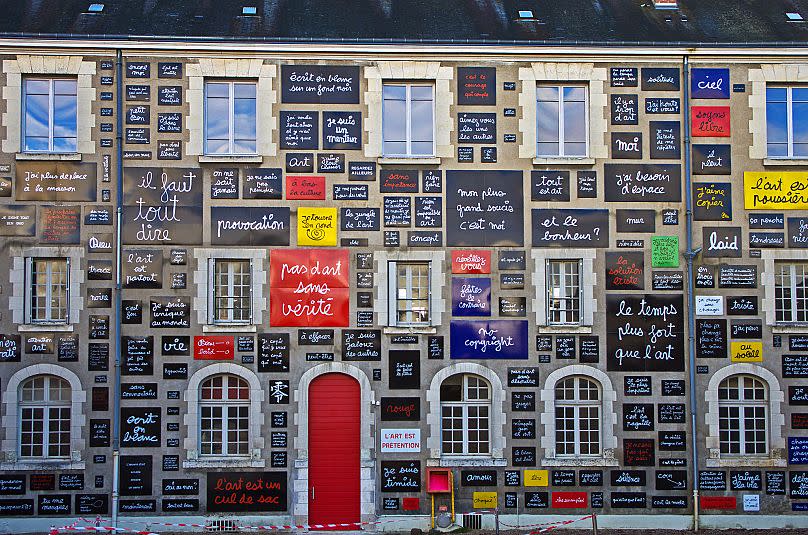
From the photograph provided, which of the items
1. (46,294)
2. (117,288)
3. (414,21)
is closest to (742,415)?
(414,21)

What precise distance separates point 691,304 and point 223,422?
30.1ft

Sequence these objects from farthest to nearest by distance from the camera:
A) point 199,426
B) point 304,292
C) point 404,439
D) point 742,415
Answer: point 742,415 < point 304,292 < point 404,439 < point 199,426

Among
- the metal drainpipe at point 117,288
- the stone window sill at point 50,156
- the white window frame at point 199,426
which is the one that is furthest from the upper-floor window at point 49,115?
the white window frame at point 199,426

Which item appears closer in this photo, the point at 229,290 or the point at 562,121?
the point at 229,290

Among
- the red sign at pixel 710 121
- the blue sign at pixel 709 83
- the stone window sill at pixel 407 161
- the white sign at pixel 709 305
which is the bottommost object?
the white sign at pixel 709 305

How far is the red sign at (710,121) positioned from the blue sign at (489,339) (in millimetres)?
5117

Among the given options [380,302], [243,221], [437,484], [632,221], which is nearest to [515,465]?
[437,484]

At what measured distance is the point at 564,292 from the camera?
61.9ft

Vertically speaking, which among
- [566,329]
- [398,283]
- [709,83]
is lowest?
[566,329]

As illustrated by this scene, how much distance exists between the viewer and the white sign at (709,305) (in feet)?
61.5

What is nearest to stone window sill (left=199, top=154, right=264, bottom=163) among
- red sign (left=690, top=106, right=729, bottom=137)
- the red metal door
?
the red metal door

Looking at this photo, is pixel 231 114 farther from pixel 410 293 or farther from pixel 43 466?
pixel 43 466

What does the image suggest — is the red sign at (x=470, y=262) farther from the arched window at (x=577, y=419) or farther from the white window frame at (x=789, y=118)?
the white window frame at (x=789, y=118)

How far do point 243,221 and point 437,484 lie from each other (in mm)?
6164
